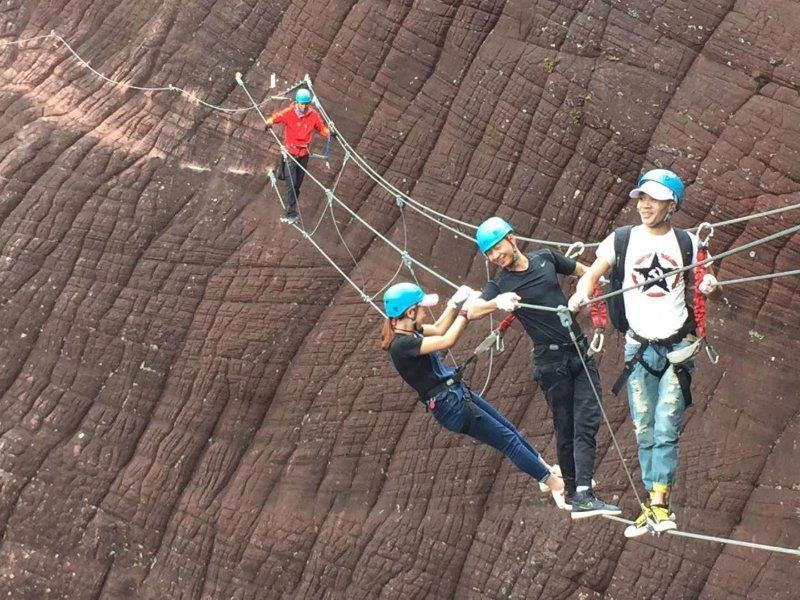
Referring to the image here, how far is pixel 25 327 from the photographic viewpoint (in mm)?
13156

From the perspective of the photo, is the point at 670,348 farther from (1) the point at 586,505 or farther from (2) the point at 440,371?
(2) the point at 440,371

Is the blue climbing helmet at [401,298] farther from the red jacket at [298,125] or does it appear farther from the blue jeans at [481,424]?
the red jacket at [298,125]

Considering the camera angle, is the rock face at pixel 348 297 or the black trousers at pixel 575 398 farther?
the rock face at pixel 348 297

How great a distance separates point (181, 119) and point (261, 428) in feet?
12.5

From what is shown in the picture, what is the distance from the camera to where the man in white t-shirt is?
7.60m

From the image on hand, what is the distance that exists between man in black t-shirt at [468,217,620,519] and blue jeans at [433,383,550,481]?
447 millimetres

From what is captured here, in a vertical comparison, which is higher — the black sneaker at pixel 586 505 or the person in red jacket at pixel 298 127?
the person in red jacket at pixel 298 127

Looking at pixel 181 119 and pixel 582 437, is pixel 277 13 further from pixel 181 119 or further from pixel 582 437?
pixel 582 437

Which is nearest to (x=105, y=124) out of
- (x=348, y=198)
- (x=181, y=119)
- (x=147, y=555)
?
(x=181, y=119)

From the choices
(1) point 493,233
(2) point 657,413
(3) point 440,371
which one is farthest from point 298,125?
(2) point 657,413

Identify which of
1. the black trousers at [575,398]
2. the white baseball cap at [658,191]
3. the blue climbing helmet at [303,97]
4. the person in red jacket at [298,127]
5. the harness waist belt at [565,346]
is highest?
the blue climbing helmet at [303,97]

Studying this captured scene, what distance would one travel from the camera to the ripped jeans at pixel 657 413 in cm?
769

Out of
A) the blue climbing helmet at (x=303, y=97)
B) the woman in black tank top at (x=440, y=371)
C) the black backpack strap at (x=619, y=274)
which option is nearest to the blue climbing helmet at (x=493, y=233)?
the woman in black tank top at (x=440, y=371)

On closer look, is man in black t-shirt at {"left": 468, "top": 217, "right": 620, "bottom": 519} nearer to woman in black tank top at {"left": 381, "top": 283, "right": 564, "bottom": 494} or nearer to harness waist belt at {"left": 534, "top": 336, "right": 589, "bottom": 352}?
harness waist belt at {"left": 534, "top": 336, "right": 589, "bottom": 352}
